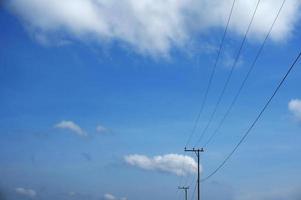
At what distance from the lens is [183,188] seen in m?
39.6

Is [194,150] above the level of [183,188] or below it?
above

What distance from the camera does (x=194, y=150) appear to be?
9.95 m

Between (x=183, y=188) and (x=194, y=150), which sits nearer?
(x=194, y=150)

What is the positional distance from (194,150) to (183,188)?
49949 mm
